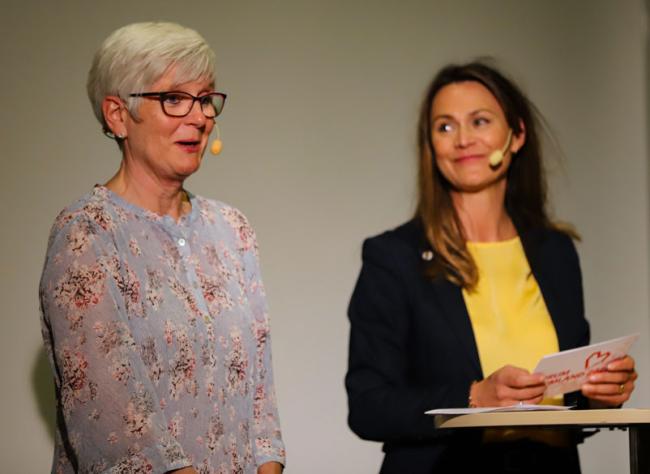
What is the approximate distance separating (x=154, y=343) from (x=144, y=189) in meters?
0.39

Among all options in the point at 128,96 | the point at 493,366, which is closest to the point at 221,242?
the point at 128,96

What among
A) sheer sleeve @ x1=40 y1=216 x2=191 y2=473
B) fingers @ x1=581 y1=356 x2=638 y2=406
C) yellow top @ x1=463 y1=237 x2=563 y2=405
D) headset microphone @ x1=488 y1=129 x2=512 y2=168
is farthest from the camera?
headset microphone @ x1=488 y1=129 x2=512 y2=168

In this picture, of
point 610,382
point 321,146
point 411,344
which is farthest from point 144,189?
point 321,146

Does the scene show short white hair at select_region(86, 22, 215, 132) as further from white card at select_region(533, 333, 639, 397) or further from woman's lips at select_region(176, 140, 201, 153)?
white card at select_region(533, 333, 639, 397)

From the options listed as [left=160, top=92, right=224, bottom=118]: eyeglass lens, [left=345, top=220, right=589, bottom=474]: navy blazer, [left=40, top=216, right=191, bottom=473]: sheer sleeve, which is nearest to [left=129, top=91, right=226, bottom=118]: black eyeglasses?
[left=160, top=92, right=224, bottom=118]: eyeglass lens

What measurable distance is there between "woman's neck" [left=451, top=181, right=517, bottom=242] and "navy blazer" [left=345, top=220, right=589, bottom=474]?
12 centimetres

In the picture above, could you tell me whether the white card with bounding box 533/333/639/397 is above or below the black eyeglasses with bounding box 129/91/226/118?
below

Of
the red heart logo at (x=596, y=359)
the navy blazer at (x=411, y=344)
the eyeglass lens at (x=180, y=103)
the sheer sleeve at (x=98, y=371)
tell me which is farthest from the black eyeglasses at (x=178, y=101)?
the red heart logo at (x=596, y=359)

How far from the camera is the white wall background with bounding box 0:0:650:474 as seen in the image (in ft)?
10.4

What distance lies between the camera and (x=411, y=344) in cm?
297

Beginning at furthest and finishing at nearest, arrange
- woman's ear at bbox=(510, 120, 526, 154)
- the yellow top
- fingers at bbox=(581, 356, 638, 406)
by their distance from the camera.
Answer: woman's ear at bbox=(510, 120, 526, 154), the yellow top, fingers at bbox=(581, 356, 638, 406)

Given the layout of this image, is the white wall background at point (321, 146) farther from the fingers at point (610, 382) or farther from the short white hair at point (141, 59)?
the fingers at point (610, 382)

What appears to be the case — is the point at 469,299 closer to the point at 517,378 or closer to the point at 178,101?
the point at 517,378

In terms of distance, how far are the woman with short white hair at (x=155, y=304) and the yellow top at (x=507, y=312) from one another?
681mm
